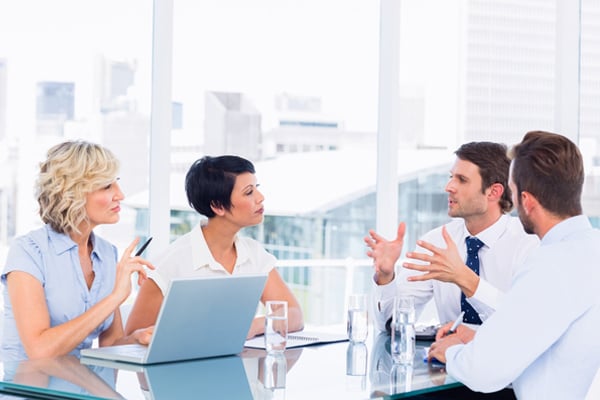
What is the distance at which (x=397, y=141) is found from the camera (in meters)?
5.40

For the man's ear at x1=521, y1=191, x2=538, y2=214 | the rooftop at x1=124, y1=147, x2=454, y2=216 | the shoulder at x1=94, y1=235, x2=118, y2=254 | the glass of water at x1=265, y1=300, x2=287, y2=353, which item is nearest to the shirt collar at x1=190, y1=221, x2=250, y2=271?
the shoulder at x1=94, y1=235, x2=118, y2=254

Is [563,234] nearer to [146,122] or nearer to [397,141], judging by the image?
[146,122]

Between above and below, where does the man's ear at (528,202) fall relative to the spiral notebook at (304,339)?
above

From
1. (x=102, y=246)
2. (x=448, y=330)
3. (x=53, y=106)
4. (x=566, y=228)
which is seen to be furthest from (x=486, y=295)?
(x=53, y=106)

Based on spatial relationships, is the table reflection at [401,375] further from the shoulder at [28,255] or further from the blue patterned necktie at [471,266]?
the shoulder at [28,255]

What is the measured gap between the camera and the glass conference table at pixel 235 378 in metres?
2.16

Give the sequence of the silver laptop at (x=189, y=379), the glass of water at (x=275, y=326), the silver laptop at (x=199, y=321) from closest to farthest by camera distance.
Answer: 1. the silver laptop at (x=189, y=379)
2. the silver laptop at (x=199, y=321)
3. the glass of water at (x=275, y=326)

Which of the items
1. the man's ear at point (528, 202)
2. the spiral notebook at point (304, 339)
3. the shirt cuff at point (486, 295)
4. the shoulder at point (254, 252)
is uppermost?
the man's ear at point (528, 202)

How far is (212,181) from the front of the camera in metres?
3.52

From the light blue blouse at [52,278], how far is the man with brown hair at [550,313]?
1223 mm

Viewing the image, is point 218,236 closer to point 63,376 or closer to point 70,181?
point 70,181

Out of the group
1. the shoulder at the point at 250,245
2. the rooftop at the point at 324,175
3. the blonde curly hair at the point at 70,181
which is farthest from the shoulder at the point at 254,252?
the rooftop at the point at 324,175

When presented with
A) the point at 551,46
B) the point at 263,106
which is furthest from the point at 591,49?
the point at 263,106

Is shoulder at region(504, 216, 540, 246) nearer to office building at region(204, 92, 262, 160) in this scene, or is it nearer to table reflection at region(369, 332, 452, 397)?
table reflection at region(369, 332, 452, 397)
